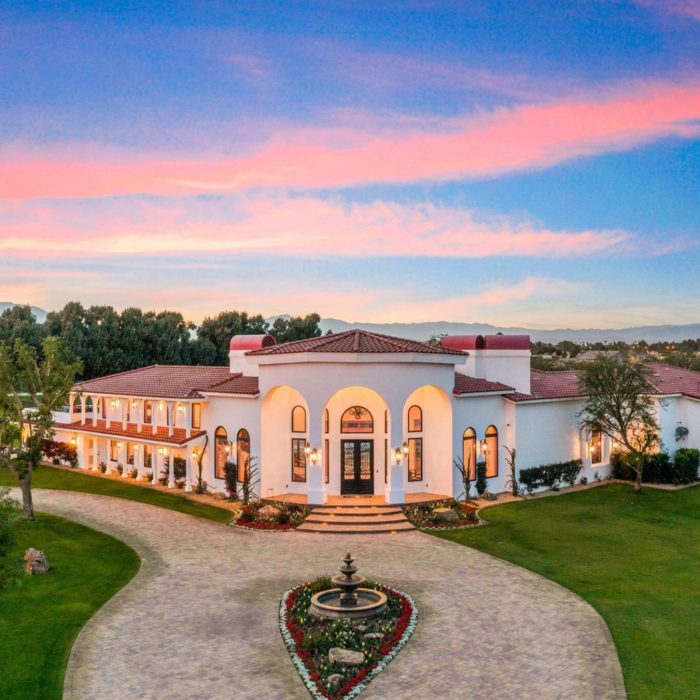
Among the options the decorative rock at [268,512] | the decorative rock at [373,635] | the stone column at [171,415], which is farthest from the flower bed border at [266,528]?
the decorative rock at [373,635]

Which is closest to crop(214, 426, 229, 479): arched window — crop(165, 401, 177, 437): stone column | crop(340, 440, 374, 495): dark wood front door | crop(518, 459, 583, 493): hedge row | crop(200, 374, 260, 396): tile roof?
crop(200, 374, 260, 396): tile roof

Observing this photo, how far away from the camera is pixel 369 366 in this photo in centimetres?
2616

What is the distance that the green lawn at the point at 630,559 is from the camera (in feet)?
42.9

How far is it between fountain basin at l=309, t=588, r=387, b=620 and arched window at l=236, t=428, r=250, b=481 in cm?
1318

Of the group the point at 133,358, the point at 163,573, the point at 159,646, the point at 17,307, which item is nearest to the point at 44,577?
the point at 163,573

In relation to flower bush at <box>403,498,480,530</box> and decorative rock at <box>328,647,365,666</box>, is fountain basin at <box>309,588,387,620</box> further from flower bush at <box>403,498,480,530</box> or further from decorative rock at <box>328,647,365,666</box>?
flower bush at <box>403,498,480,530</box>

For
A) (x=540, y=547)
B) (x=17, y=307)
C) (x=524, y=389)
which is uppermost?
(x=17, y=307)

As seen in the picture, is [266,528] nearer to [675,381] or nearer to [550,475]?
[550,475]

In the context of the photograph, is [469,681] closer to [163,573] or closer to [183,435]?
[163,573]

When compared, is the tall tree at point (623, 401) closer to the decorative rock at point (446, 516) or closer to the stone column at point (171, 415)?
the decorative rock at point (446, 516)

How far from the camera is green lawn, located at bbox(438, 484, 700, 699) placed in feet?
42.9

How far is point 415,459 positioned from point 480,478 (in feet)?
9.66

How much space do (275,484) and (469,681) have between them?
1709 cm

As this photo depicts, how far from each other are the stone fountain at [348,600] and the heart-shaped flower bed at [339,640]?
0.15 m
